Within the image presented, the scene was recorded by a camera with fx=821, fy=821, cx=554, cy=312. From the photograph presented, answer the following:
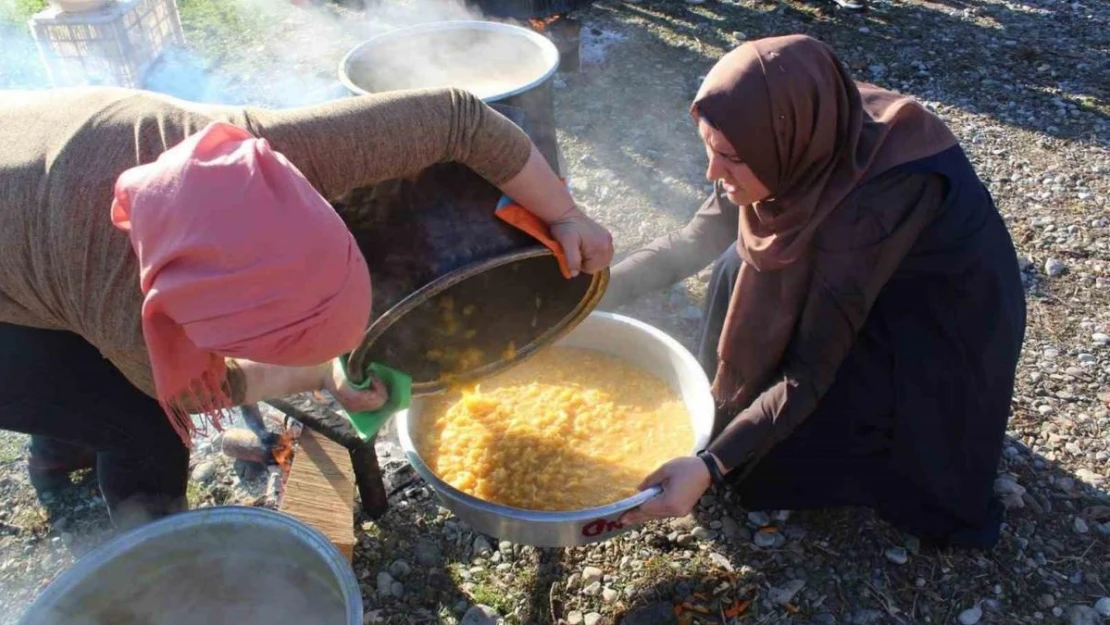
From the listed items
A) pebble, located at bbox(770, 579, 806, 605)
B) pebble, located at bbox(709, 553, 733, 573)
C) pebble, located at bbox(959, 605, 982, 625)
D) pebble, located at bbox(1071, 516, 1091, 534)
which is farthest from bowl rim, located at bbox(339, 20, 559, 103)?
pebble, located at bbox(1071, 516, 1091, 534)

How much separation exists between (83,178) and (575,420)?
164 centimetres

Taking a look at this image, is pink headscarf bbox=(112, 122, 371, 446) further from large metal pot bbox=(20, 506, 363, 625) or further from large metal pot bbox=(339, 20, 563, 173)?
large metal pot bbox=(339, 20, 563, 173)

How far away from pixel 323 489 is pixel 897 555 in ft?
6.24

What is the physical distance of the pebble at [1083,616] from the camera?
252 cm

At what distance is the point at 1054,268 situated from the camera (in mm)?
4020

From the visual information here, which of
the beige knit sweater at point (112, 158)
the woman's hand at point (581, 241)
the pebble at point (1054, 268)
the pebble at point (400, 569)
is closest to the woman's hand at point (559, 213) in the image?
the woman's hand at point (581, 241)

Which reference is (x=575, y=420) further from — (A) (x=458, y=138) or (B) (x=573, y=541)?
(A) (x=458, y=138)

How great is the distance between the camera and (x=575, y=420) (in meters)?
2.74

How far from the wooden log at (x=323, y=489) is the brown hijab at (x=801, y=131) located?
1.51m

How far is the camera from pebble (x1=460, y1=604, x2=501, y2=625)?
252cm

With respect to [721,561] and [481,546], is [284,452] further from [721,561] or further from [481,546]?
[721,561]

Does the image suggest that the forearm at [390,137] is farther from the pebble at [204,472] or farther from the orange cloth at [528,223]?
the pebble at [204,472]

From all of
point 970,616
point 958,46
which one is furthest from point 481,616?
point 958,46

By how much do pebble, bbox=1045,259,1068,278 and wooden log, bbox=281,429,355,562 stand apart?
3.41m
